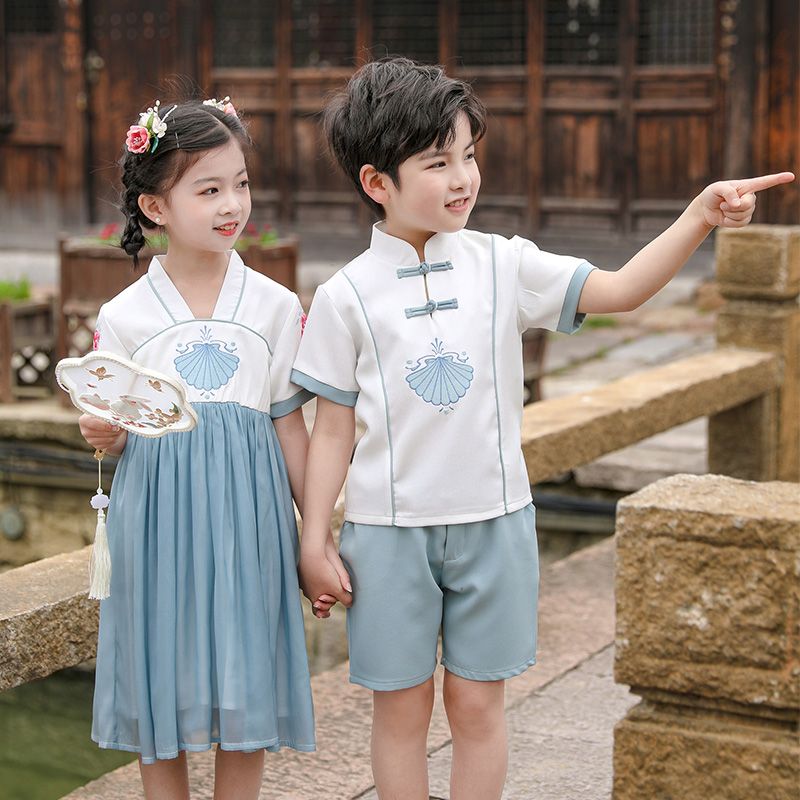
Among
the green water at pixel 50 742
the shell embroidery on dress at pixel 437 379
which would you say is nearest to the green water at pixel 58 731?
the green water at pixel 50 742

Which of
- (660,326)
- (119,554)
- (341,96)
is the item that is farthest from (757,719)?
(660,326)

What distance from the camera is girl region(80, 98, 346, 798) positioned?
2346mm

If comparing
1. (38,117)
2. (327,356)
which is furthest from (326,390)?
(38,117)

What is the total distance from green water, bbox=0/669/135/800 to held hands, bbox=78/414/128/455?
285 centimetres

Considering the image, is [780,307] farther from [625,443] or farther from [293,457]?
[293,457]

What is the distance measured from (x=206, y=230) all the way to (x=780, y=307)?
352 cm

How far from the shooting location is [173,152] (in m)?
2.42

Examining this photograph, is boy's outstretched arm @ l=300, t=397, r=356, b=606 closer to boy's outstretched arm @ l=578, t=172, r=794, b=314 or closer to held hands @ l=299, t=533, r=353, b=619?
held hands @ l=299, t=533, r=353, b=619

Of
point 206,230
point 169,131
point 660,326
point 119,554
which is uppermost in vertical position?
point 169,131

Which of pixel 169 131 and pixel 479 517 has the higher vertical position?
pixel 169 131

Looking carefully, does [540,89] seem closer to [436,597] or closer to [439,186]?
[439,186]

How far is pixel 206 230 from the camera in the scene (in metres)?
2.41

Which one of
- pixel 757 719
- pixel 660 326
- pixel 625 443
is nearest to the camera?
pixel 757 719

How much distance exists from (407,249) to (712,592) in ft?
2.42
